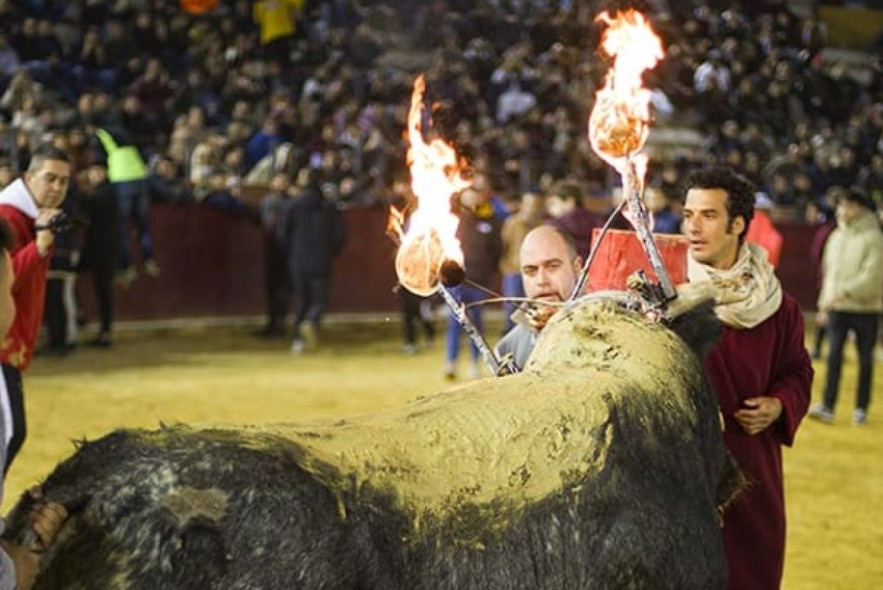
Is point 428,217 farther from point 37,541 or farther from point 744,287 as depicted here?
point 37,541

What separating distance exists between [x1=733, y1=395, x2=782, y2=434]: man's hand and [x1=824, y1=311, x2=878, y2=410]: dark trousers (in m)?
7.75

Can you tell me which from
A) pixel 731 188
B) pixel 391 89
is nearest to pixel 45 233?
pixel 731 188

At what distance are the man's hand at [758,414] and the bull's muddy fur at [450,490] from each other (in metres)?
0.96

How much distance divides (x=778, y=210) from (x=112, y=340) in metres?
11.3

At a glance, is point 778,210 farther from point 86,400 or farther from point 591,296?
point 591,296

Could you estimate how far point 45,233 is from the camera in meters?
5.71

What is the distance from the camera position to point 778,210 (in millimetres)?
21234

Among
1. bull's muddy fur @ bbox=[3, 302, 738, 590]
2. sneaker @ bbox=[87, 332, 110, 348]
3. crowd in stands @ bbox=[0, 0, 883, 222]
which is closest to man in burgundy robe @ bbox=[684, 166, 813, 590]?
bull's muddy fur @ bbox=[3, 302, 738, 590]

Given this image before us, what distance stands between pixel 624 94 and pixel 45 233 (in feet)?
9.76

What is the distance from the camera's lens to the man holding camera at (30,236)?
5.70 metres

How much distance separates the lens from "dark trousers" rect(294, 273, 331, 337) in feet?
52.5

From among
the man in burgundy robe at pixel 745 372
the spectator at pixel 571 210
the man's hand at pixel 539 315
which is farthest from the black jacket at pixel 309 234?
the man's hand at pixel 539 315

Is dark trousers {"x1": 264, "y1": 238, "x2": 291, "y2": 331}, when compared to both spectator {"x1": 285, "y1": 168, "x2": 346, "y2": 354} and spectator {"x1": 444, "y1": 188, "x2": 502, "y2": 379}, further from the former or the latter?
spectator {"x1": 444, "y1": 188, "x2": 502, "y2": 379}

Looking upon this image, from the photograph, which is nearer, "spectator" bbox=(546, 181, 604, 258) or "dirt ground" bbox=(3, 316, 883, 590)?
"dirt ground" bbox=(3, 316, 883, 590)
